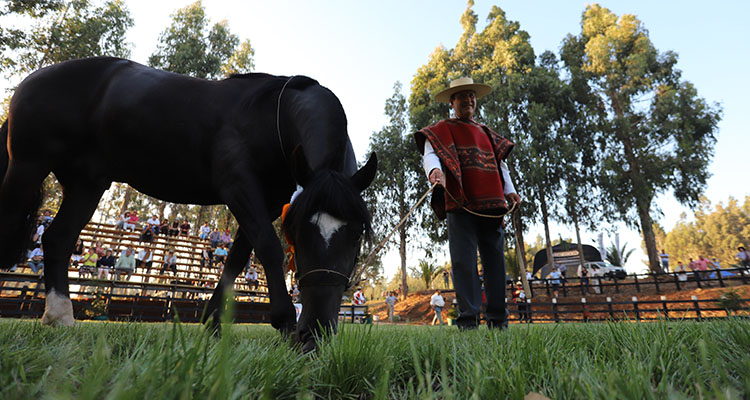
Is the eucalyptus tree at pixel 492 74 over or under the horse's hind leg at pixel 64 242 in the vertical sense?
over

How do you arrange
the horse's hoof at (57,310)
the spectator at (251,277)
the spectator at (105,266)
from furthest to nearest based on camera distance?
the spectator at (251,277) → the spectator at (105,266) → the horse's hoof at (57,310)

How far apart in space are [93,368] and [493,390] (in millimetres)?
861

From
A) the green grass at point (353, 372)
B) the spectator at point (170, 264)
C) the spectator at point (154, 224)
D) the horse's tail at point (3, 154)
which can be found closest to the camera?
the green grass at point (353, 372)

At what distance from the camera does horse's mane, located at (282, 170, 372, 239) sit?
82.4 inches

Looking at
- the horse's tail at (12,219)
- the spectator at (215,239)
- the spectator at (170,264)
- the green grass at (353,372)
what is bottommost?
the green grass at (353,372)

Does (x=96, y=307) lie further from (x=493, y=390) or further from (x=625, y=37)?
(x=625, y=37)

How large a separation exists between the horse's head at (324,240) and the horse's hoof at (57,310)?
263 cm

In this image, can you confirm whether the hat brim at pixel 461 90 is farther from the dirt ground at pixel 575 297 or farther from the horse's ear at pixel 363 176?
the dirt ground at pixel 575 297

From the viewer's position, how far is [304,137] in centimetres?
273

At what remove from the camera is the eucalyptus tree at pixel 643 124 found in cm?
2230

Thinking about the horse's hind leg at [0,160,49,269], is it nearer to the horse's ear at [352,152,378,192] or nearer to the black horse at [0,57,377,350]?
the black horse at [0,57,377,350]

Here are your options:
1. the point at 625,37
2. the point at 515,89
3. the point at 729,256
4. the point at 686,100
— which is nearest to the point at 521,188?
the point at 515,89

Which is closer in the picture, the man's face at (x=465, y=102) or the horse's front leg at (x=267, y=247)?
the horse's front leg at (x=267, y=247)

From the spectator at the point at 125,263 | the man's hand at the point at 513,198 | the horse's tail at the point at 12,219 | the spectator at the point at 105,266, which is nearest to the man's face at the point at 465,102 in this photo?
the man's hand at the point at 513,198
